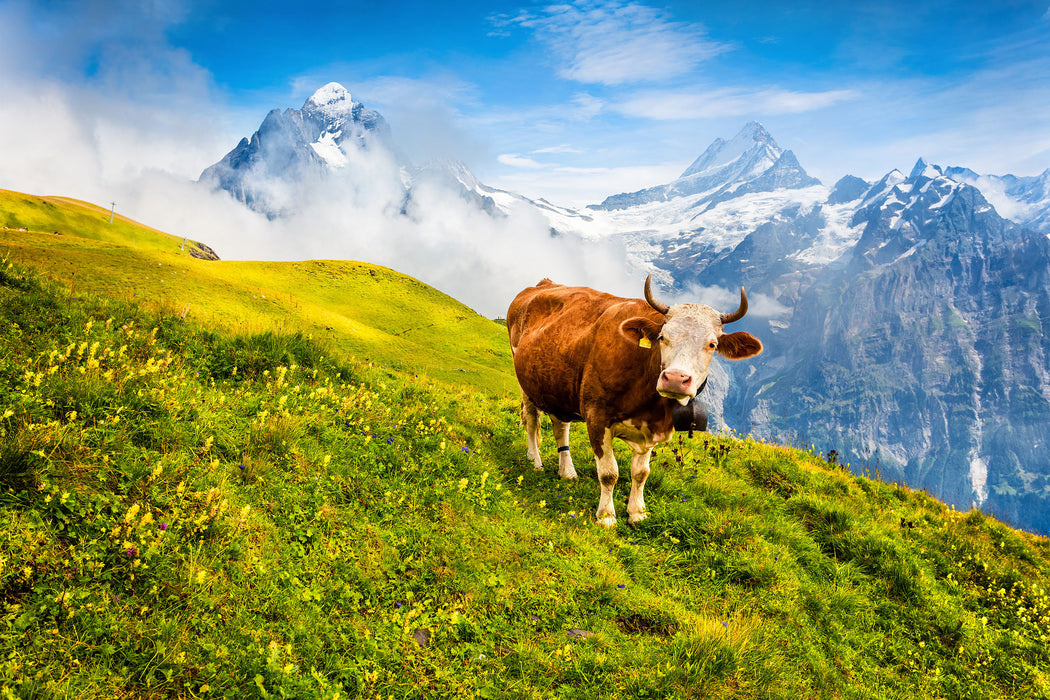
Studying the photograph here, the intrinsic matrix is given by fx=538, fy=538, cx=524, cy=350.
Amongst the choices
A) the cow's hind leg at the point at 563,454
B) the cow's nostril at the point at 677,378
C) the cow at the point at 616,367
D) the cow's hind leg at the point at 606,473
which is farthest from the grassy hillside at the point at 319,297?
the cow's nostril at the point at 677,378

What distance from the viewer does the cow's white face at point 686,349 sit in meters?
6.68

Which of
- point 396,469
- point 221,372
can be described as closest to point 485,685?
point 396,469

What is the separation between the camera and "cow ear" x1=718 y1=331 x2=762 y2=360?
24.9 feet

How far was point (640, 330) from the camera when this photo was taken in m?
7.86

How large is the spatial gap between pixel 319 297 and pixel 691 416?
158ft

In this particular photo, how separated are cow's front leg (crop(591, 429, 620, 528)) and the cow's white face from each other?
1795 mm

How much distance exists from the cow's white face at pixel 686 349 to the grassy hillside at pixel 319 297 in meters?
6.81

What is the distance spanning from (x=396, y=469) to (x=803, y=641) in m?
5.37

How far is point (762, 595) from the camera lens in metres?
7.03

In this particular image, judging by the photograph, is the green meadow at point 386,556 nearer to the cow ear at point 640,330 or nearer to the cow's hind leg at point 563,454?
the cow's hind leg at point 563,454

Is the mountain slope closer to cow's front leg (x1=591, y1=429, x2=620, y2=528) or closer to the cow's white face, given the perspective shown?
cow's front leg (x1=591, y1=429, x2=620, y2=528)

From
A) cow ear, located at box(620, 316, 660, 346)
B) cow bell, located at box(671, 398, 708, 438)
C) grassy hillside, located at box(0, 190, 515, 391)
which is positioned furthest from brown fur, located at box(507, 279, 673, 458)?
grassy hillside, located at box(0, 190, 515, 391)

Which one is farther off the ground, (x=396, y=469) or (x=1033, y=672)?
(x=396, y=469)

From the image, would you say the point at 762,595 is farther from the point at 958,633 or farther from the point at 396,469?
the point at 396,469
